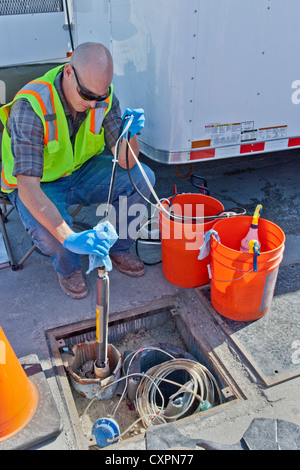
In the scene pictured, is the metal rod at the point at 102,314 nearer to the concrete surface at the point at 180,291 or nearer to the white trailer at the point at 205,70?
the concrete surface at the point at 180,291

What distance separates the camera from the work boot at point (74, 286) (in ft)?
9.14

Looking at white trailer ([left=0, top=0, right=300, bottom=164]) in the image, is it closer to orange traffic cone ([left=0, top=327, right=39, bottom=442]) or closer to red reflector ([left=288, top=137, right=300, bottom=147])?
red reflector ([left=288, top=137, right=300, bottom=147])

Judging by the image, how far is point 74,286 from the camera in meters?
2.79

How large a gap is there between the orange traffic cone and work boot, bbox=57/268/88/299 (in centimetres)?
82

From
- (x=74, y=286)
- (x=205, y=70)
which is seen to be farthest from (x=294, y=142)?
(x=74, y=286)

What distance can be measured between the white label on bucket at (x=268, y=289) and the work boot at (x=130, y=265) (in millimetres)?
930

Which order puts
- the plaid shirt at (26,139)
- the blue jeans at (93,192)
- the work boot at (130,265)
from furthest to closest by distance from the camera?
the work boot at (130,265) → the blue jeans at (93,192) → the plaid shirt at (26,139)

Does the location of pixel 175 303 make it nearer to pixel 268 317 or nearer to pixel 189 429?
pixel 268 317

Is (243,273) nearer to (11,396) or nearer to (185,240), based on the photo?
(185,240)

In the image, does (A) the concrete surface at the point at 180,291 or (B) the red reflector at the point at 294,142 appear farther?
(B) the red reflector at the point at 294,142

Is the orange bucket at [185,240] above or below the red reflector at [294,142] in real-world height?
below

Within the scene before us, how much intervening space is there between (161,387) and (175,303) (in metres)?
0.57

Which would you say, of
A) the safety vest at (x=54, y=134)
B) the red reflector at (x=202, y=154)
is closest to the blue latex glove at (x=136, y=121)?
the safety vest at (x=54, y=134)

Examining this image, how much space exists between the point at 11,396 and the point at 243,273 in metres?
1.40
